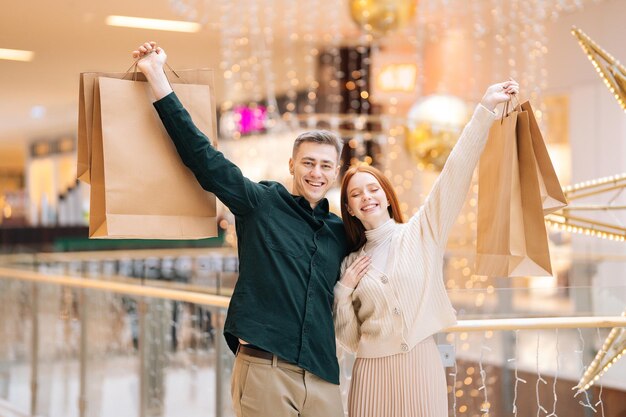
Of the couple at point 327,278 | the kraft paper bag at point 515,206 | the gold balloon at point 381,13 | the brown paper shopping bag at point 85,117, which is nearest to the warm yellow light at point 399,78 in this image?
the gold balloon at point 381,13

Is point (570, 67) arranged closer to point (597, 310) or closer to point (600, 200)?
point (600, 200)

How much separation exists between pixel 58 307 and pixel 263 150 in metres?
6.50

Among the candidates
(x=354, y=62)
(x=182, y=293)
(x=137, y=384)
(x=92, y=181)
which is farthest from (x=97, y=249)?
(x=92, y=181)

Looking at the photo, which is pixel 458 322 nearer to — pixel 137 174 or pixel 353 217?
pixel 353 217

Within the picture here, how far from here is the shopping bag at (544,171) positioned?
2.22m

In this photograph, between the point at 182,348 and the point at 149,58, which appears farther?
the point at 182,348

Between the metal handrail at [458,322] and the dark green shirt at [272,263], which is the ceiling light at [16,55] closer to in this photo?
the metal handrail at [458,322]

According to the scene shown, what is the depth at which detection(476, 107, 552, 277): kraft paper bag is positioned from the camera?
2.20 m

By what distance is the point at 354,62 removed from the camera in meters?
10.6

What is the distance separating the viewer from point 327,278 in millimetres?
2061

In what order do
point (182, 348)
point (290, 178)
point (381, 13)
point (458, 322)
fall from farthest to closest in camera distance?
point (290, 178) → point (381, 13) → point (182, 348) → point (458, 322)

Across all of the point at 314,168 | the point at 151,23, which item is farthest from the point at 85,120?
Answer: the point at 151,23

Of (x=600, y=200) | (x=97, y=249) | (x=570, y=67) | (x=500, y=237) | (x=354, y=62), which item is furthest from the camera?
(x=354, y=62)

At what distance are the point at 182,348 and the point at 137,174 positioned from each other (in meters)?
1.69
